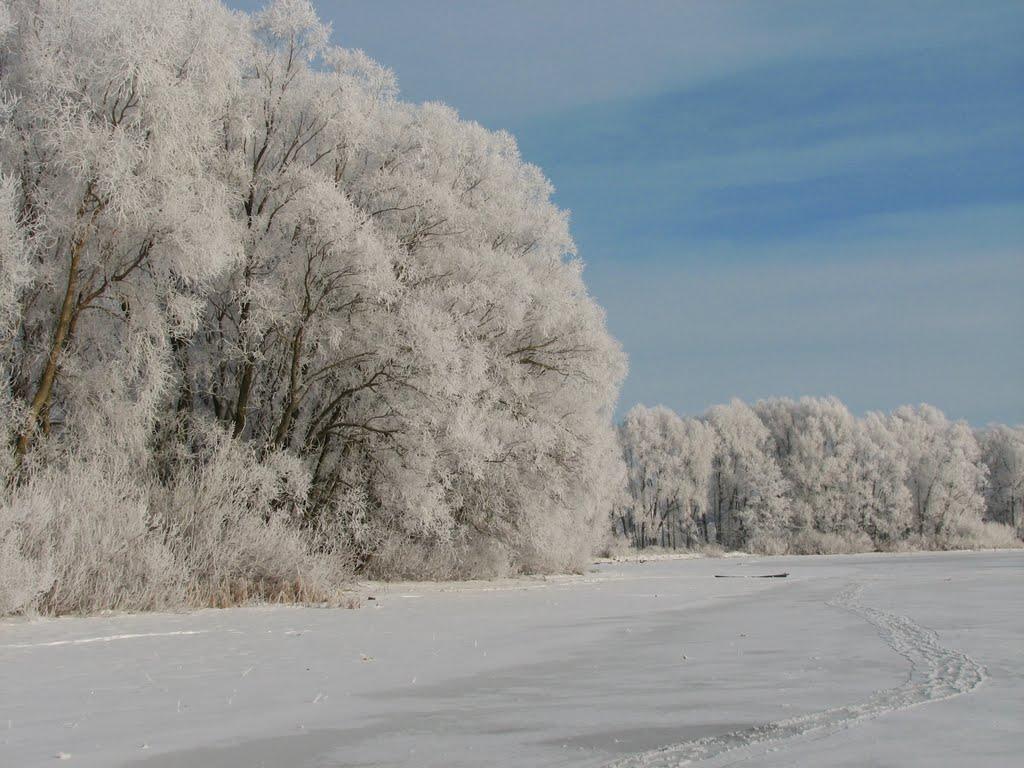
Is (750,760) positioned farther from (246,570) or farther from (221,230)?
(221,230)

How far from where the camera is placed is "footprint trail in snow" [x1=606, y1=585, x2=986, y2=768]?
4.25m

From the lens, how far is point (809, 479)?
3061 inches

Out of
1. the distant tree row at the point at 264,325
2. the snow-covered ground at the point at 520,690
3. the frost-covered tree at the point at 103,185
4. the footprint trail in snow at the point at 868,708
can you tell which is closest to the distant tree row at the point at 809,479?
the distant tree row at the point at 264,325

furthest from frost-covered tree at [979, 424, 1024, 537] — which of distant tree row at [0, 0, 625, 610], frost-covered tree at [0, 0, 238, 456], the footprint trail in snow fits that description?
the footprint trail in snow

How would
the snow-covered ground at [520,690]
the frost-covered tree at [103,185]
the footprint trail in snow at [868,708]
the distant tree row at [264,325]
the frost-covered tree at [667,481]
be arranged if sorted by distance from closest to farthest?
the footprint trail in snow at [868,708] < the snow-covered ground at [520,690] < the distant tree row at [264,325] < the frost-covered tree at [103,185] < the frost-covered tree at [667,481]

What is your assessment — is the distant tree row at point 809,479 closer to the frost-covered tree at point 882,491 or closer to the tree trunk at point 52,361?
the frost-covered tree at point 882,491

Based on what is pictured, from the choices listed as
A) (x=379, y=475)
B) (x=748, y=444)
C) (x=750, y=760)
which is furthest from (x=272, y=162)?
(x=748, y=444)

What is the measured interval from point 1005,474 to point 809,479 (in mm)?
25980

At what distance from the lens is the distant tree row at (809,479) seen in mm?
74312

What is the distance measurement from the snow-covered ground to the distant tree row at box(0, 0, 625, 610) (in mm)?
4164

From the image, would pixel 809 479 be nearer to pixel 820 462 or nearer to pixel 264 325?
pixel 820 462

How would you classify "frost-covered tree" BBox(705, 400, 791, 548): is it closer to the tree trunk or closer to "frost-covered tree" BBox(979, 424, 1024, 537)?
"frost-covered tree" BBox(979, 424, 1024, 537)

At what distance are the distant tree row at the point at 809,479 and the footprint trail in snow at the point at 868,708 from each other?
201ft

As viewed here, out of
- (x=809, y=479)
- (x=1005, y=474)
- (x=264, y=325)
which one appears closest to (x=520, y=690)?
(x=264, y=325)
